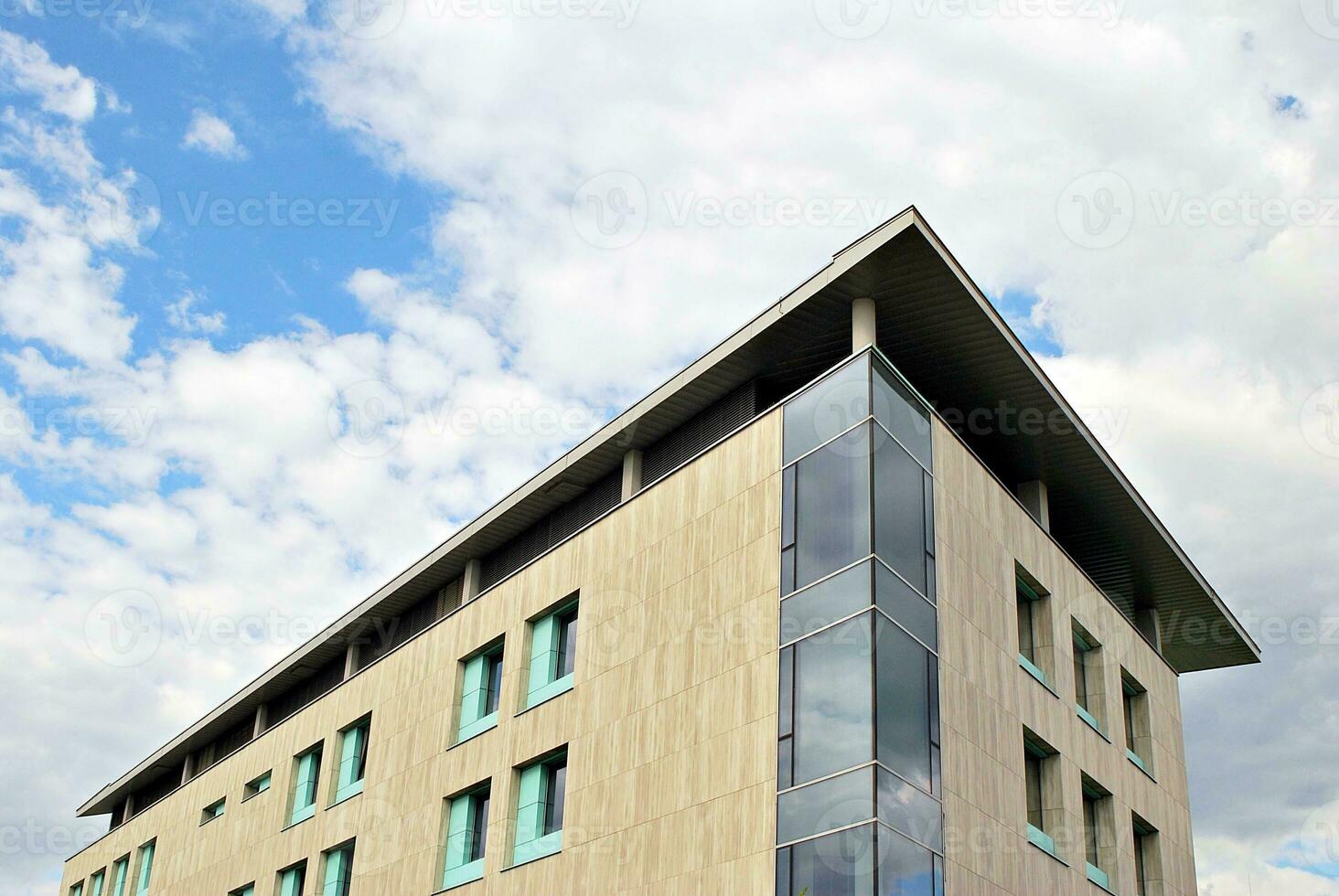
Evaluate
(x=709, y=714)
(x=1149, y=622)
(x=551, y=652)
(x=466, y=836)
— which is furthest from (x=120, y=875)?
(x=1149, y=622)

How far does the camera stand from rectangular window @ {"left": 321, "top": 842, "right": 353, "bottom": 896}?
3152cm

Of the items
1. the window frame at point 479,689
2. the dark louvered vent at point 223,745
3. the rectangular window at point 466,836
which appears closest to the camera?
the rectangular window at point 466,836

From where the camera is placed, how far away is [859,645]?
65.6 ft

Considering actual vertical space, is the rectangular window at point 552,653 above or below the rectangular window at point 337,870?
above

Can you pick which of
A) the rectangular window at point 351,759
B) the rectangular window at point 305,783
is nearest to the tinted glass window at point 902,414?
the rectangular window at point 351,759

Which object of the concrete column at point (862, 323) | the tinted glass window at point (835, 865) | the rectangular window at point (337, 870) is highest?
the concrete column at point (862, 323)

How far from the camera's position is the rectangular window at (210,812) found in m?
40.5

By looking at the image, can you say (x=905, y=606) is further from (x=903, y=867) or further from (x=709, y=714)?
(x=903, y=867)

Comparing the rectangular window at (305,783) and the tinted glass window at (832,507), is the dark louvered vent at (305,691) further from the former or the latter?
the tinted glass window at (832,507)

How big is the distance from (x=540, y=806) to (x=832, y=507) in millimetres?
9142

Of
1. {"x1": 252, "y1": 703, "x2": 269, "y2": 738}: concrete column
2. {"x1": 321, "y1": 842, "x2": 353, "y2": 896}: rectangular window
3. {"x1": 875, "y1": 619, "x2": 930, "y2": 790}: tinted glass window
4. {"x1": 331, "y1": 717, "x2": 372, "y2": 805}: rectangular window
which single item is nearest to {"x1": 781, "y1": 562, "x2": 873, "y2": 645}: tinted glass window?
{"x1": 875, "y1": 619, "x2": 930, "y2": 790}: tinted glass window

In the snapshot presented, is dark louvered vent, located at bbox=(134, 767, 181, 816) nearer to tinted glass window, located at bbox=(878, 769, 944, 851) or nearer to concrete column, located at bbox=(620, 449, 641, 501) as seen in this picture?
concrete column, located at bbox=(620, 449, 641, 501)

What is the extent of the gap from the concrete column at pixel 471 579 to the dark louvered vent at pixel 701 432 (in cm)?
693

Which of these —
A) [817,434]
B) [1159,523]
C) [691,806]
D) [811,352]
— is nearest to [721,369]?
[811,352]
